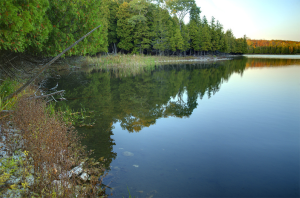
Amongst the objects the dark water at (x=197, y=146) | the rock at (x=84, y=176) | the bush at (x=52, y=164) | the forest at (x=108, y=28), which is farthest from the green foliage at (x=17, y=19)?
the rock at (x=84, y=176)

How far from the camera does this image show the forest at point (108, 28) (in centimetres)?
816

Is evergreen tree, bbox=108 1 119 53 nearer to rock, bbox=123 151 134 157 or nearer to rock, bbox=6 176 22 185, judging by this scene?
rock, bbox=123 151 134 157

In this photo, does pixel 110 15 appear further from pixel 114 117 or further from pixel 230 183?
pixel 230 183

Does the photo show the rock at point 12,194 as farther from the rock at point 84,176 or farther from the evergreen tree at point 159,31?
the evergreen tree at point 159,31

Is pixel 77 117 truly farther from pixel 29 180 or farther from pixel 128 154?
pixel 29 180

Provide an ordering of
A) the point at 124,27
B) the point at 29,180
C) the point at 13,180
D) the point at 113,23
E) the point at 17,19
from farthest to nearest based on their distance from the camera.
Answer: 1. the point at 113,23
2. the point at 124,27
3. the point at 17,19
4. the point at 29,180
5. the point at 13,180

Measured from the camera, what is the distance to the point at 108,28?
54.6 meters

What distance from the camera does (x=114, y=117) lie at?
977 centimetres

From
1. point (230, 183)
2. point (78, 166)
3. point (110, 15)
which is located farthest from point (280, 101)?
point (110, 15)

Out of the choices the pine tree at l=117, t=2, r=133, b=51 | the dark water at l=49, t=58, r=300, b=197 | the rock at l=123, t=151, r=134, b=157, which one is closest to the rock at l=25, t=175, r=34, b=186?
the dark water at l=49, t=58, r=300, b=197

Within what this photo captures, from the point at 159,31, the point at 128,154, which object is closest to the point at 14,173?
the point at 128,154

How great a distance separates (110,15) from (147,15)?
9939mm

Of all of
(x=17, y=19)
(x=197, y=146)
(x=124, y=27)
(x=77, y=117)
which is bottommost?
(x=197, y=146)

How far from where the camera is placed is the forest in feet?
26.8
